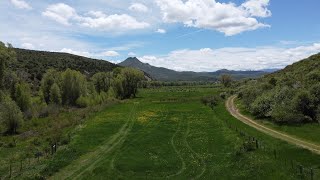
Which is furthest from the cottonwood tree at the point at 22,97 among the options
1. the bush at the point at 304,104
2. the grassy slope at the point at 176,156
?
the bush at the point at 304,104

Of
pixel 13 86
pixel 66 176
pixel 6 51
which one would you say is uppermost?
pixel 6 51

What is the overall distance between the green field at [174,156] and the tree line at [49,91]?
1239 centimetres

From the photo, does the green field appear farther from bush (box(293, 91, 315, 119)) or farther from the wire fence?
bush (box(293, 91, 315, 119))

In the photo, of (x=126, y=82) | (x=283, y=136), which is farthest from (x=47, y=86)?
(x=283, y=136)

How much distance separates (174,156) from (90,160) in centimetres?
940

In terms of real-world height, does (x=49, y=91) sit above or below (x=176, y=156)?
above

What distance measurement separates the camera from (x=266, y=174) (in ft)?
114

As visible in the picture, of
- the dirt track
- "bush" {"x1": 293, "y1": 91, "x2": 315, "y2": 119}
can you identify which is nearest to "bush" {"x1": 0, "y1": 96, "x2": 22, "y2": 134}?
the dirt track

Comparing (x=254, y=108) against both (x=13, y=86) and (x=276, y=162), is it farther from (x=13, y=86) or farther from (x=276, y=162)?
(x=13, y=86)

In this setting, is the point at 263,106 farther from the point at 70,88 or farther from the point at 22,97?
the point at 70,88

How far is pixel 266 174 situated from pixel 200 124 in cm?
3412

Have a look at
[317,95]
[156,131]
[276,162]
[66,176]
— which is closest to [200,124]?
[156,131]

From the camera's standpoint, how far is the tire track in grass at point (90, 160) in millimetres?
36125

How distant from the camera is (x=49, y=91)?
4090 inches
